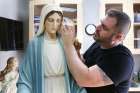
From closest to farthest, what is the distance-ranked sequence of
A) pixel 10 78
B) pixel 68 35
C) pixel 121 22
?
pixel 68 35, pixel 121 22, pixel 10 78

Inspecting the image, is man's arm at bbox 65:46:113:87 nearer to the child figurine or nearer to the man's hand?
the man's hand

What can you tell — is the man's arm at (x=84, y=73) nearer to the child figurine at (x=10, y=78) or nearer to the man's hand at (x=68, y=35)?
the man's hand at (x=68, y=35)

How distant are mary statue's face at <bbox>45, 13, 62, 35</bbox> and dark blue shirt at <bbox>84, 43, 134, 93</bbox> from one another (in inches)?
10.1

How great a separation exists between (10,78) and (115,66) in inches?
49.6

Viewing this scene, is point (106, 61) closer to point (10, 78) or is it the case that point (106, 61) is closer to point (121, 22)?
point (121, 22)

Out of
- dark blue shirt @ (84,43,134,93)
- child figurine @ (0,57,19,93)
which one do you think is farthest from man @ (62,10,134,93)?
child figurine @ (0,57,19,93)

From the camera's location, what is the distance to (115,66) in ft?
4.09

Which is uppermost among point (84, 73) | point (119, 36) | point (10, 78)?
point (119, 36)

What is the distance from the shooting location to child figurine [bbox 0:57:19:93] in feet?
7.34

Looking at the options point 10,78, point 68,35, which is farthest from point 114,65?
point 10,78

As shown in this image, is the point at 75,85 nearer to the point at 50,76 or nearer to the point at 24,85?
the point at 50,76

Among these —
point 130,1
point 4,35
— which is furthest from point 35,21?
point 130,1

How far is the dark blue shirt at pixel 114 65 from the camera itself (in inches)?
49.1

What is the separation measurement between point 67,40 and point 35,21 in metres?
2.03
